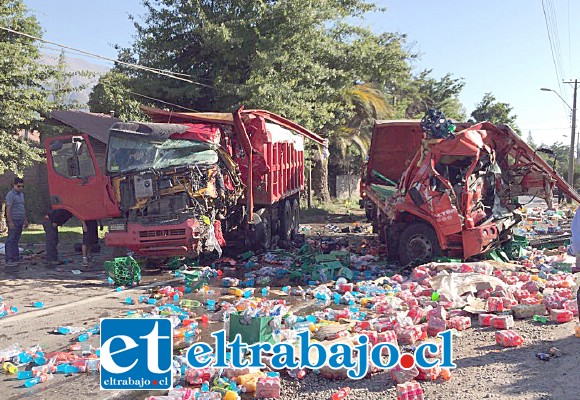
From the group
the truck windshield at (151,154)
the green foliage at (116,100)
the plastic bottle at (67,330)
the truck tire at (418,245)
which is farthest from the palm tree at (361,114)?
the plastic bottle at (67,330)

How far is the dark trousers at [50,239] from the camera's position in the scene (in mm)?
11690

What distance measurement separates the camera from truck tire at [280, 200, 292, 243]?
1427cm

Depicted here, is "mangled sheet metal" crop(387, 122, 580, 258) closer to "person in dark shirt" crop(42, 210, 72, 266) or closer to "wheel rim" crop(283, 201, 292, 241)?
"wheel rim" crop(283, 201, 292, 241)

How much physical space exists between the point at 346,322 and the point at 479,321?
5.28ft

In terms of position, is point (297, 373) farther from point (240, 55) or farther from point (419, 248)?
point (240, 55)

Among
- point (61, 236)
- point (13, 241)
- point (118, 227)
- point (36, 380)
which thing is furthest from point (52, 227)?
point (36, 380)

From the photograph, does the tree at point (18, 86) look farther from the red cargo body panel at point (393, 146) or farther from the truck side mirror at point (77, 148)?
the red cargo body panel at point (393, 146)

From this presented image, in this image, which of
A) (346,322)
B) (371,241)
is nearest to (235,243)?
(371,241)

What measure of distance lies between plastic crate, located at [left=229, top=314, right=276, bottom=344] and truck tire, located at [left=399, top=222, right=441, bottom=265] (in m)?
4.84

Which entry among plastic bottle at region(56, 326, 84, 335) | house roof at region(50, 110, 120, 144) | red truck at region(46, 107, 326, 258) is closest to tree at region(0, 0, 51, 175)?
house roof at region(50, 110, 120, 144)

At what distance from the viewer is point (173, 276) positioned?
412 inches

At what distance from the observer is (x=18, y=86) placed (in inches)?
550

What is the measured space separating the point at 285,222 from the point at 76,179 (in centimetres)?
533

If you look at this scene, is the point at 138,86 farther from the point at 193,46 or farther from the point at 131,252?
the point at 131,252
